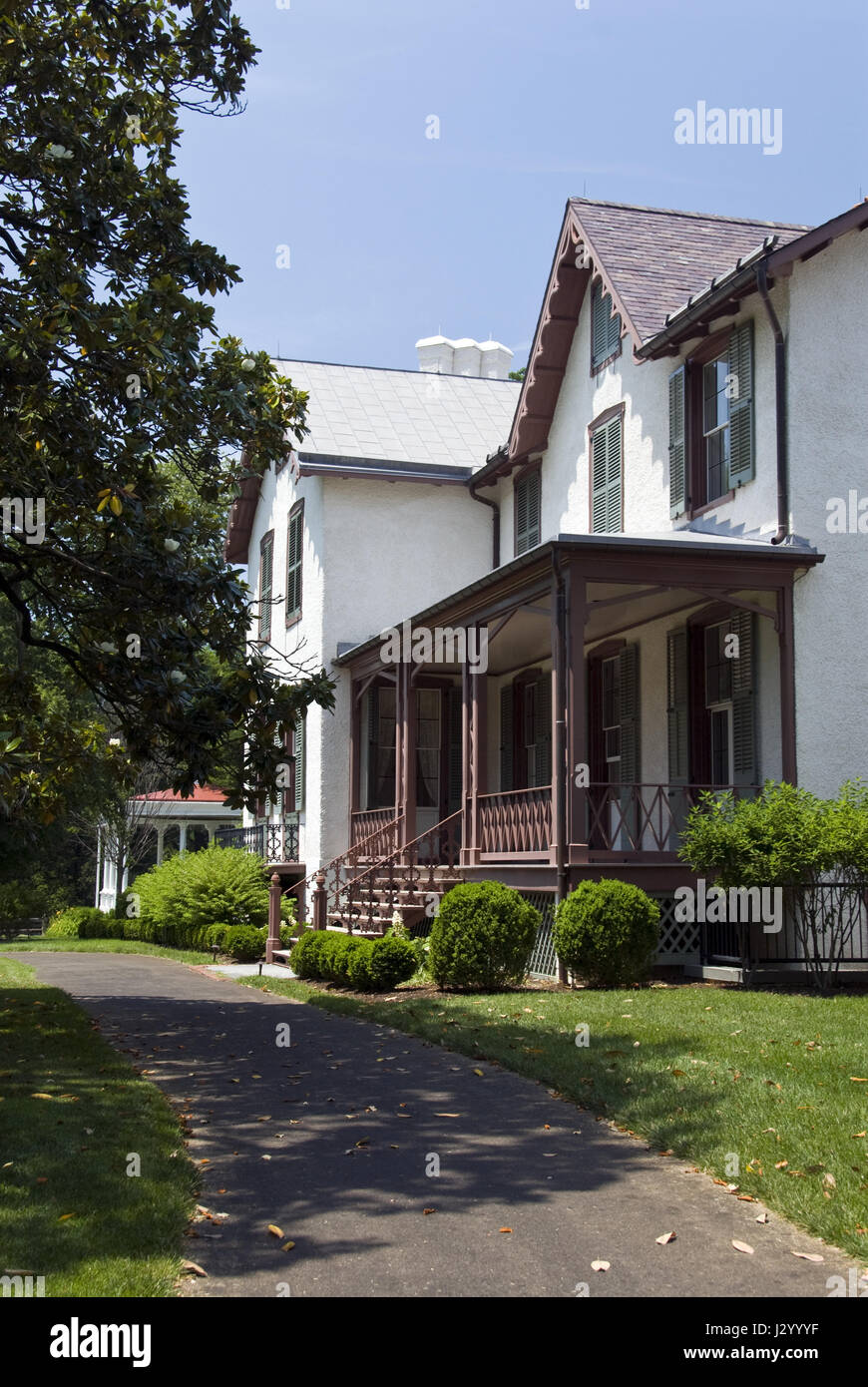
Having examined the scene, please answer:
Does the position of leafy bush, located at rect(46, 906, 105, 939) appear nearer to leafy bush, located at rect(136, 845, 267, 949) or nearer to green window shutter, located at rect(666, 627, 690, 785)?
leafy bush, located at rect(136, 845, 267, 949)

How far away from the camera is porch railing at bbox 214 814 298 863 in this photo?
24.6 metres

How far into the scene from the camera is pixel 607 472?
18750 millimetres

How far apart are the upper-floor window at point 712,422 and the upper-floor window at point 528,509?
4816 millimetres

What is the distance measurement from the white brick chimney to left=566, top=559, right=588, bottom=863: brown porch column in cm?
1907

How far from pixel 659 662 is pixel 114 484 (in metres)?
8.74

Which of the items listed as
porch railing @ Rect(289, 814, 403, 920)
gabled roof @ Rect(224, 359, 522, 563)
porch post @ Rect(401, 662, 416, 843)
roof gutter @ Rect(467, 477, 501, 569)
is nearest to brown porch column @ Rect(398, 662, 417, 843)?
porch post @ Rect(401, 662, 416, 843)

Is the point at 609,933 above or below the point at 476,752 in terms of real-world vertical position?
below

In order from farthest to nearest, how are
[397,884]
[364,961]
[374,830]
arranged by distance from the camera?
[374,830], [397,884], [364,961]

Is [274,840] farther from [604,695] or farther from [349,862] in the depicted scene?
[604,695]

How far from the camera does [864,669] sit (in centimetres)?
1475

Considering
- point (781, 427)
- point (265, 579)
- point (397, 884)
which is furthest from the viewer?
point (265, 579)

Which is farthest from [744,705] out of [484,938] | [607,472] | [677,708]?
[607,472]

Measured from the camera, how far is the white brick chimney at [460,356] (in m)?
32.4

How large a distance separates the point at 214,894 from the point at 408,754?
5740mm
